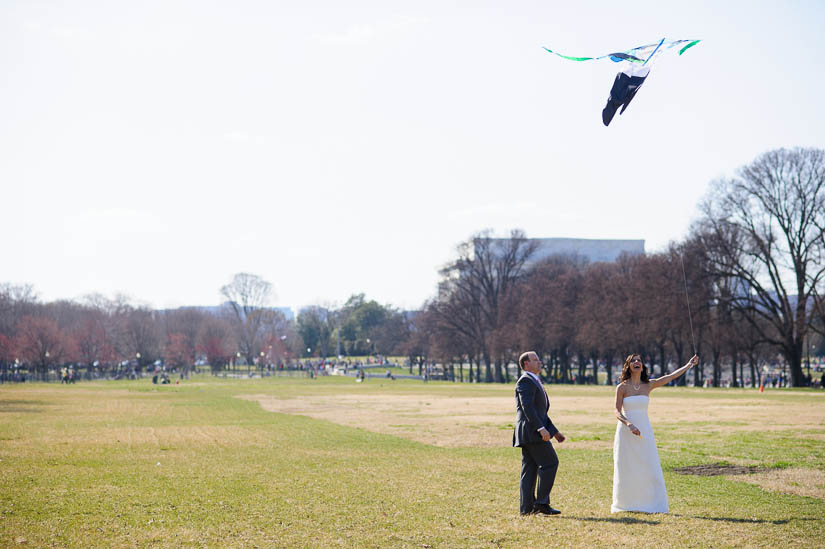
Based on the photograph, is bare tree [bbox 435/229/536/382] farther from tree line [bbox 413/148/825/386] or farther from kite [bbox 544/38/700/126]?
kite [bbox 544/38/700/126]

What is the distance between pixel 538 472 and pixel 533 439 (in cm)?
67

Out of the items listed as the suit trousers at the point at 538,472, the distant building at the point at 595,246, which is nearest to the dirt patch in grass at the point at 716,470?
the suit trousers at the point at 538,472

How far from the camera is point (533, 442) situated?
11.5 m

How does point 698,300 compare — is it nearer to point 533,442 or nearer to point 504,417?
point 504,417

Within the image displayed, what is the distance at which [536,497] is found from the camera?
11.8 meters

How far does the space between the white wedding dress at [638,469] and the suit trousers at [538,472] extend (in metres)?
0.93

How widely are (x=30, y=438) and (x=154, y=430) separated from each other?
14.3ft

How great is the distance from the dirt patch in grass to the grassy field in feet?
1.37

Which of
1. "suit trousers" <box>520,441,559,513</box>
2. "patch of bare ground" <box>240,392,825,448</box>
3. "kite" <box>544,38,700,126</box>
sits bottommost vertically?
"patch of bare ground" <box>240,392,825,448</box>

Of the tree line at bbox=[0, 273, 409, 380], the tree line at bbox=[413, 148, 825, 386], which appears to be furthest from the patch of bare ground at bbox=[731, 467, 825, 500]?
the tree line at bbox=[0, 273, 409, 380]

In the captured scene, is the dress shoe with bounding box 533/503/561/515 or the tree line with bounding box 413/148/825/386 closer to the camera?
the dress shoe with bounding box 533/503/561/515

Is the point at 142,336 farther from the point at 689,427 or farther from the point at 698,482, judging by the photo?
the point at 698,482

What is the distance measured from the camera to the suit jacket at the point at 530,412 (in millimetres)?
11438

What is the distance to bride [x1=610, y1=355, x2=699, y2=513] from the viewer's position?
37.8 feet
